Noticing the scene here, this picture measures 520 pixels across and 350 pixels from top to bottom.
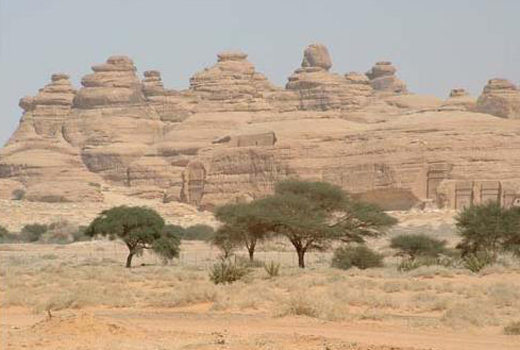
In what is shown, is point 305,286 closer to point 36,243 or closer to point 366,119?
point 36,243

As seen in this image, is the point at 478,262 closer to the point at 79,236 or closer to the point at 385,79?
the point at 79,236

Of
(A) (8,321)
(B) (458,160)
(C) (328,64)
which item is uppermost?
(C) (328,64)

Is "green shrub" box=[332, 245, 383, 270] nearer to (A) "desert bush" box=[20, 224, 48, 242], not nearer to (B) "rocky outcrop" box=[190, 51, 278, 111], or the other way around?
(A) "desert bush" box=[20, 224, 48, 242]

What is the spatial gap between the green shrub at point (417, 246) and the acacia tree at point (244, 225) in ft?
19.5

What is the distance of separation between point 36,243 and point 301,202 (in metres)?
32.2

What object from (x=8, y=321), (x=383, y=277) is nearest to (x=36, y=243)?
(x=383, y=277)

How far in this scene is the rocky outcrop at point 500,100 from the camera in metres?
136

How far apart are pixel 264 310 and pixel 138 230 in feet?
75.6

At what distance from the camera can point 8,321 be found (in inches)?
837

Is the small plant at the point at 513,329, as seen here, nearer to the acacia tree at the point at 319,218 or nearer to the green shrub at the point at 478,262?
the green shrub at the point at 478,262

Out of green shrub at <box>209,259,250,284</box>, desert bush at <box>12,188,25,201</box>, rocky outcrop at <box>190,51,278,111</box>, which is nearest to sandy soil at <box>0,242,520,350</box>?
green shrub at <box>209,259,250,284</box>

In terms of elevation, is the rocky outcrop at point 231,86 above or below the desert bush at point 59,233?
above

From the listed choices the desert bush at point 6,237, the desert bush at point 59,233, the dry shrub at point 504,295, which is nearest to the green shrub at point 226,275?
the dry shrub at point 504,295

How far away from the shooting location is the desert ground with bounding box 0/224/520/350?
1639 cm
